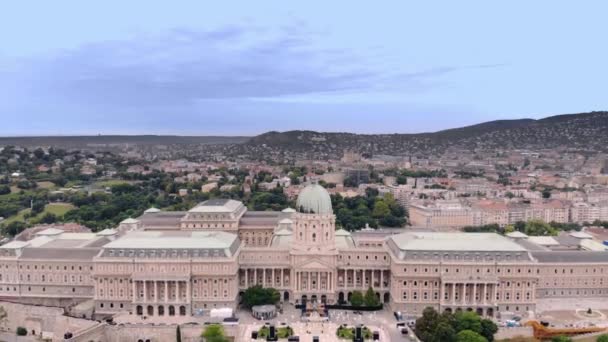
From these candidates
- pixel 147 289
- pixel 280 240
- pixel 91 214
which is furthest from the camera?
pixel 91 214

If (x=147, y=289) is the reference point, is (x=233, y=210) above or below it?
above

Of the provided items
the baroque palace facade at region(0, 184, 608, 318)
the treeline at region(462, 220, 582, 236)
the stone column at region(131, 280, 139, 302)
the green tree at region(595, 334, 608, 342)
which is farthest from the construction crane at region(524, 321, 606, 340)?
the treeline at region(462, 220, 582, 236)

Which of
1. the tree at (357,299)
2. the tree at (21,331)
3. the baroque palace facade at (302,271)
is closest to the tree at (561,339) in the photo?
the baroque palace facade at (302,271)

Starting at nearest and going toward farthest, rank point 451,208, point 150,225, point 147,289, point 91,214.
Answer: point 147,289 → point 150,225 → point 91,214 → point 451,208

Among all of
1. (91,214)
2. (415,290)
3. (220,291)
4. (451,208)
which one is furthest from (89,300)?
(451,208)

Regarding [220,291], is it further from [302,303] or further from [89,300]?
[89,300]

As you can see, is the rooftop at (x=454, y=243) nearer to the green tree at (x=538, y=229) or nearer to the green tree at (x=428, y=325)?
the green tree at (x=428, y=325)
